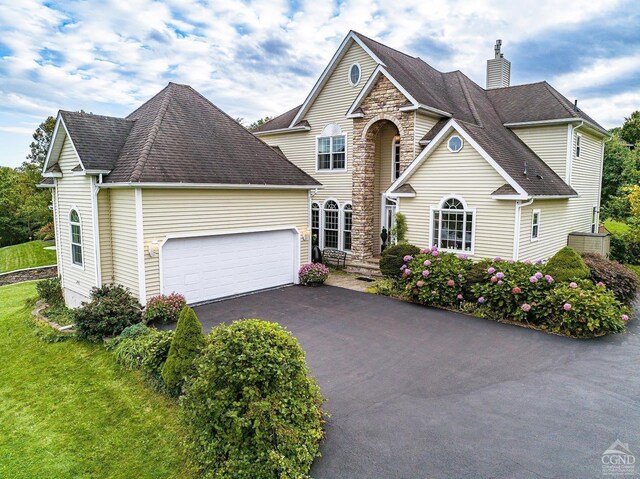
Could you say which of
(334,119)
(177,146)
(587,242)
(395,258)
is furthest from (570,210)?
(177,146)

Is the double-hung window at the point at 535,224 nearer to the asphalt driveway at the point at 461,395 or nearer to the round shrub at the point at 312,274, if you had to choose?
the asphalt driveway at the point at 461,395

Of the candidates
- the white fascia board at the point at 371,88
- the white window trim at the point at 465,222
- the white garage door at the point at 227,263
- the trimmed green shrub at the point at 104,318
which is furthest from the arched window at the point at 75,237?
the white window trim at the point at 465,222

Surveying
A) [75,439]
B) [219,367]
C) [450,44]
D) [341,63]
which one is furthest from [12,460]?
[450,44]

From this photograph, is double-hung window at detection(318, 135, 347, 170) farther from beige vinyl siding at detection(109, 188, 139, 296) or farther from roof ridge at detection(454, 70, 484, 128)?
beige vinyl siding at detection(109, 188, 139, 296)

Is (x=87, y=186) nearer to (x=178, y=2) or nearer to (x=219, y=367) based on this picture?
(x=178, y=2)

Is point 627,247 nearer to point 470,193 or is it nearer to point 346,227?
point 470,193

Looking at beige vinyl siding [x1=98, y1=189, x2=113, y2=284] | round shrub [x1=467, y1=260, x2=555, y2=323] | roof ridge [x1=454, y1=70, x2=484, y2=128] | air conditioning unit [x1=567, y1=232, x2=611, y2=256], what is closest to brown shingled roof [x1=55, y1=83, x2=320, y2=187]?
beige vinyl siding [x1=98, y1=189, x2=113, y2=284]

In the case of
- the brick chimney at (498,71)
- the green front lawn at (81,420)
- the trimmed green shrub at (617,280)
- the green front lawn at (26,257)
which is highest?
the brick chimney at (498,71)
